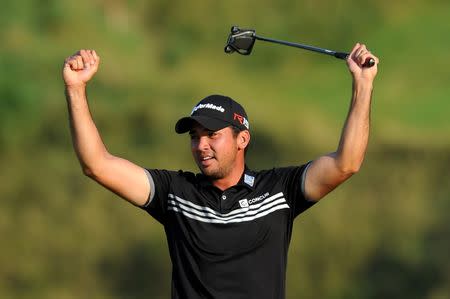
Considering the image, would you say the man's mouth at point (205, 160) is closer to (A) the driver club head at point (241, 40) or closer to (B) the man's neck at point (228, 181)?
(B) the man's neck at point (228, 181)

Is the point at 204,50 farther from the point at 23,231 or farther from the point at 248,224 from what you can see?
the point at 248,224

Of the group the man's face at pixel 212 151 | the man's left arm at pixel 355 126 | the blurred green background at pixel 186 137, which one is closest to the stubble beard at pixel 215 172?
the man's face at pixel 212 151

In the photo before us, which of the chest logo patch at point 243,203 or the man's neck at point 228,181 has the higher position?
the man's neck at point 228,181

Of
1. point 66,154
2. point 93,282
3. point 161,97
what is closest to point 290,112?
point 161,97

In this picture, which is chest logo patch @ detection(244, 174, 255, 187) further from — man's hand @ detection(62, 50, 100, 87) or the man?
man's hand @ detection(62, 50, 100, 87)

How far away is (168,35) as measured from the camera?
70.7 feet

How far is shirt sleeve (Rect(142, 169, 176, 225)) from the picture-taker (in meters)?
7.20

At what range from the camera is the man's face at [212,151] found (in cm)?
713

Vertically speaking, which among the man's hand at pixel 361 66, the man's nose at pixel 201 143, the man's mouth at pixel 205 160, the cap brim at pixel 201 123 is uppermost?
the man's hand at pixel 361 66

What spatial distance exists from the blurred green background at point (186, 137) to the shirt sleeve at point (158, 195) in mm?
8018

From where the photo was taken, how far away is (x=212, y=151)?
7.16m

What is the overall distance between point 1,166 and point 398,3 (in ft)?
25.0

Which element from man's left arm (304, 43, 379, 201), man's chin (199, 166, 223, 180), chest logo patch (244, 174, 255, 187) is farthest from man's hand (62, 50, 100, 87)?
man's left arm (304, 43, 379, 201)

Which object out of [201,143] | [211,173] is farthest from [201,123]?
[211,173]
